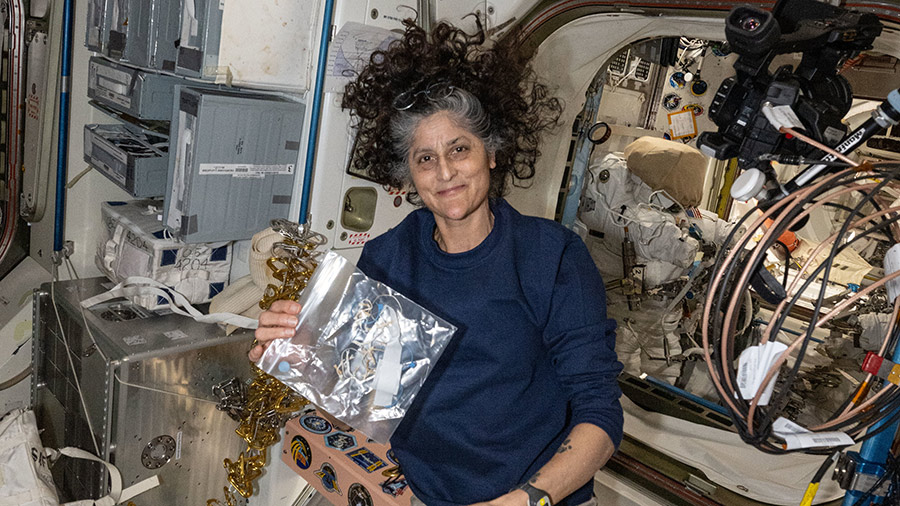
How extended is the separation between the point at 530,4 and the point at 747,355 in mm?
1973

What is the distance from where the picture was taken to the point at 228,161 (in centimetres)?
242

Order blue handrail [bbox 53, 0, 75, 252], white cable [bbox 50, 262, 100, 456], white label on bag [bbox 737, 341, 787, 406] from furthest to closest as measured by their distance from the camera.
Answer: blue handrail [bbox 53, 0, 75, 252]
white cable [bbox 50, 262, 100, 456]
white label on bag [bbox 737, 341, 787, 406]

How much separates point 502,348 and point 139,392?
4.86ft

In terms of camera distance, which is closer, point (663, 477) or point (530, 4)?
point (530, 4)

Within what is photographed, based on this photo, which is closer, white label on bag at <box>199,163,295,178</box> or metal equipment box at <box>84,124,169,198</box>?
white label on bag at <box>199,163,295,178</box>

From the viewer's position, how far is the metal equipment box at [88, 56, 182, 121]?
251 centimetres

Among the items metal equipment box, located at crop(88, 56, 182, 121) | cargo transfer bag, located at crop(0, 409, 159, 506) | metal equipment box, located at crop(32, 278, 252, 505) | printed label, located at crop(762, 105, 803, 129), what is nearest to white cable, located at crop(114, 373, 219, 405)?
metal equipment box, located at crop(32, 278, 252, 505)

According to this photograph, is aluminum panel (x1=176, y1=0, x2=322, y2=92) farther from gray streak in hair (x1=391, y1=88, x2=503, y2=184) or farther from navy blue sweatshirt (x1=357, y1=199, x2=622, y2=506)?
navy blue sweatshirt (x1=357, y1=199, x2=622, y2=506)

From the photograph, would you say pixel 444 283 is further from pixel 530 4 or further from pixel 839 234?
pixel 530 4

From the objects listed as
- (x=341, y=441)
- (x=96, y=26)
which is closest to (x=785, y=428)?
(x=341, y=441)

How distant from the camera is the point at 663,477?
9.80 ft

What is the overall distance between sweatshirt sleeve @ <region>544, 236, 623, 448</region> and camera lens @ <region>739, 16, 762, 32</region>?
2.15 ft

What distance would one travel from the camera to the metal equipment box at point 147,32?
2.40m

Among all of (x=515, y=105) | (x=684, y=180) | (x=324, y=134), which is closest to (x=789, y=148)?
(x=515, y=105)
